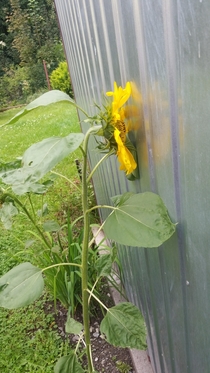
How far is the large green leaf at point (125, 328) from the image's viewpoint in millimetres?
943

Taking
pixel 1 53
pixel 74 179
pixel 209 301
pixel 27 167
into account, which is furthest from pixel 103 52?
pixel 1 53

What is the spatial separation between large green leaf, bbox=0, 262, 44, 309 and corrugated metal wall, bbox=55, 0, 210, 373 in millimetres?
305

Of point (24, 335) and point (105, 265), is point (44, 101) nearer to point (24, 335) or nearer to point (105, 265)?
point (105, 265)

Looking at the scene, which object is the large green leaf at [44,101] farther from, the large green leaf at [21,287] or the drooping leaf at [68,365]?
the drooping leaf at [68,365]

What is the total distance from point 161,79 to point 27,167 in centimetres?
27

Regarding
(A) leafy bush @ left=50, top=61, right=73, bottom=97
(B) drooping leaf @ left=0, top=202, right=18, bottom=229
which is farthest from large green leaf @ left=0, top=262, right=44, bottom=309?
(A) leafy bush @ left=50, top=61, right=73, bottom=97

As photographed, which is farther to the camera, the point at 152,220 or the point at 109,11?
the point at 109,11

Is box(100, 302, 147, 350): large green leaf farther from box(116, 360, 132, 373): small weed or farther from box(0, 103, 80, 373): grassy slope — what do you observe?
box(0, 103, 80, 373): grassy slope

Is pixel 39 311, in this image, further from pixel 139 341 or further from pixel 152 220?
pixel 152 220

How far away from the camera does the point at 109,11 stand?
85 centimetres

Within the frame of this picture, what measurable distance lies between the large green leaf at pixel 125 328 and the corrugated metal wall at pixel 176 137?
66 mm

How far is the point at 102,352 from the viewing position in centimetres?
162

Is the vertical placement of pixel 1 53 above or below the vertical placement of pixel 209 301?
below

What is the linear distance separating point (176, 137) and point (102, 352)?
137 centimetres
